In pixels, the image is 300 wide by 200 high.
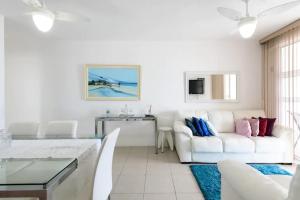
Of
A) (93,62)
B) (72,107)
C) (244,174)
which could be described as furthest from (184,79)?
(244,174)

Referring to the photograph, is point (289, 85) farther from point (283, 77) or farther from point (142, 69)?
point (142, 69)

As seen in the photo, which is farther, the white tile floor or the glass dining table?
the white tile floor

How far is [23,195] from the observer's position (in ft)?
4.07

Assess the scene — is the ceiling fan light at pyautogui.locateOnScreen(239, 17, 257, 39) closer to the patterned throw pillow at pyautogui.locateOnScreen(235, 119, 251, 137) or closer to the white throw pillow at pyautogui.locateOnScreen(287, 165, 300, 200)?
the patterned throw pillow at pyautogui.locateOnScreen(235, 119, 251, 137)

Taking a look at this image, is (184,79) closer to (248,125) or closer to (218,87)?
(218,87)

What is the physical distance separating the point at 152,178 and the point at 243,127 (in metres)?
2.11

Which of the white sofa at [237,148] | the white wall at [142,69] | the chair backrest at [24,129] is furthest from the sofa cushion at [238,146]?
the chair backrest at [24,129]

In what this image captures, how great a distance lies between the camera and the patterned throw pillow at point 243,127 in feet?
13.6

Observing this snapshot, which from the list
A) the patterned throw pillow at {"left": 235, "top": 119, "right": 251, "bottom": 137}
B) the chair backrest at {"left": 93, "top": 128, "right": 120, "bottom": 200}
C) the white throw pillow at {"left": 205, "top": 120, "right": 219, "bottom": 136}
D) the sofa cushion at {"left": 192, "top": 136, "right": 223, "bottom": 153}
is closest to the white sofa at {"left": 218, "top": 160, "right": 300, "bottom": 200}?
the chair backrest at {"left": 93, "top": 128, "right": 120, "bottom": 200}

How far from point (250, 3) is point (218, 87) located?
7.69 ft

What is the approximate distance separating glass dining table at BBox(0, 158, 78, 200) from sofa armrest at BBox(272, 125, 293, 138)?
3599 millimetres

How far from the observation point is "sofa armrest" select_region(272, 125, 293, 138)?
3.79 meters

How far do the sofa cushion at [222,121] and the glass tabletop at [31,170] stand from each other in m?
3.50

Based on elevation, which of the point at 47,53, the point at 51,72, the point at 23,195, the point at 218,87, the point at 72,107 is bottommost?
the point at 23,195
